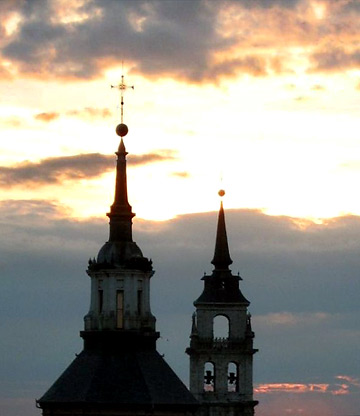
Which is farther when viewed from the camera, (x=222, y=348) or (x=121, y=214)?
(x=222, y=348)

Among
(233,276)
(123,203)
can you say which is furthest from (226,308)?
(123,203)

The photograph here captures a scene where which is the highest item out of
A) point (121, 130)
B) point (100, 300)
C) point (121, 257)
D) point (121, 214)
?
point (121, 130)

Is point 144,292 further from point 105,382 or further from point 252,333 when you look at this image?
point 252,333

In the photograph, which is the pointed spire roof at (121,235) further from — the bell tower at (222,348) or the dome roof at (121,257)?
the bell tower at (222,348)

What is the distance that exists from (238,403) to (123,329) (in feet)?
233

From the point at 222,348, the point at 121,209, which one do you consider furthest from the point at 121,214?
the point at 222,348

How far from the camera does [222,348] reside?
198875mm

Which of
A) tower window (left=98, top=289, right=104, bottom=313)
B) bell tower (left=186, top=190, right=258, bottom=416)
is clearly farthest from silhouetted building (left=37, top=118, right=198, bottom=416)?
bell tower (left=186, top=190, right=258, bottom=416)

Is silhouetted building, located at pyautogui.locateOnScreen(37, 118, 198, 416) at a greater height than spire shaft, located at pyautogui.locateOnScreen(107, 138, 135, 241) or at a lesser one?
lesser

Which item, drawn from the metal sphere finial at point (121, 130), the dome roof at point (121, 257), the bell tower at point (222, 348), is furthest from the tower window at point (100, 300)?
the bell tower at point (222, 348)

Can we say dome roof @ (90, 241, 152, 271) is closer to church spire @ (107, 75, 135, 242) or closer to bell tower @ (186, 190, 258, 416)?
church spire @ (107, 75, 135, 242)

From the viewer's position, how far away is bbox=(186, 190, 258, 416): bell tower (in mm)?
195000

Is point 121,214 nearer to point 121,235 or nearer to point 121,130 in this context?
point 121,235

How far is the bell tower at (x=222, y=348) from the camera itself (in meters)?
195
